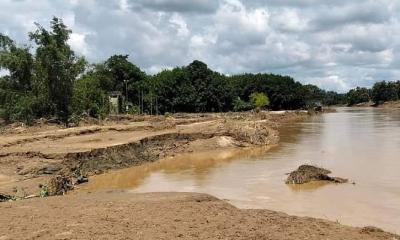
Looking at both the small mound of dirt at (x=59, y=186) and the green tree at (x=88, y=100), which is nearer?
the small mound of dirt at (x=59, y=186)

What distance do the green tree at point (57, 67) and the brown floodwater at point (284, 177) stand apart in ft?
65.6

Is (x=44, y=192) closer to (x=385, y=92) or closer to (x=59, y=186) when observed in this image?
(x=59, y=186)

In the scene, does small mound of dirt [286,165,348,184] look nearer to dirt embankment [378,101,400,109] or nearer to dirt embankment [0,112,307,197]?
dirt embankment [0,112,307,197]

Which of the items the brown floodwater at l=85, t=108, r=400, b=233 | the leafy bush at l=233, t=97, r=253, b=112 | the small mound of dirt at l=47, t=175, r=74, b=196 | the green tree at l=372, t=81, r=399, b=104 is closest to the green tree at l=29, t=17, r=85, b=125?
the brown floodwater at l=85, t=108, r=400, b=233

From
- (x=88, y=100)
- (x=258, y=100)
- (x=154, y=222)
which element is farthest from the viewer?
(x=258, y=100)

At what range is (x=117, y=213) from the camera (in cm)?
1282

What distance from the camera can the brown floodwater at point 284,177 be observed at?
17.4 metres

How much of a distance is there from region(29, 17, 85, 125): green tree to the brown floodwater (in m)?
20.0

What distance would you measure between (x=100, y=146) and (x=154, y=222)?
65.0 ft

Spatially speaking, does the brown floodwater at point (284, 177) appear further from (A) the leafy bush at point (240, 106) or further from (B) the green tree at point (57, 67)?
(A) the leafy bush at point (240, 106)

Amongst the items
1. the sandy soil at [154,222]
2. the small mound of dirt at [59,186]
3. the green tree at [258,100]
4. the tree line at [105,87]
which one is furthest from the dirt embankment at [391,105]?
the sandy soil at [154,222]

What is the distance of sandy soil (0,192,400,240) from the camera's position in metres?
10.6

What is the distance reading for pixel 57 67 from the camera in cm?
4962

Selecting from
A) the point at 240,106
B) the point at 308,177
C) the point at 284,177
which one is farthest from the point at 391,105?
the point at 308,177
